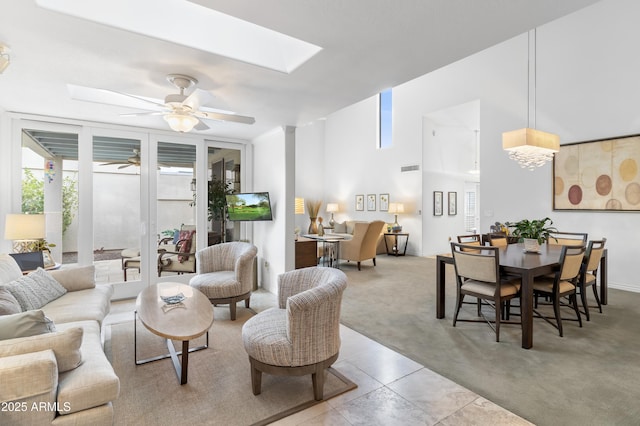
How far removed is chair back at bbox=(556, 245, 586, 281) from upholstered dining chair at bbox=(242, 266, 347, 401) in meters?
2.47

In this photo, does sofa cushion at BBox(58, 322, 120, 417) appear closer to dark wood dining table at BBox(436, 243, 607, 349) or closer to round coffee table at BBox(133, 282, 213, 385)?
round coffee table at BBox(133, 282, 213, 385)

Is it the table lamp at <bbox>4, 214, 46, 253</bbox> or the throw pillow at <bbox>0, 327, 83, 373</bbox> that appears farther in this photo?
the table lamp at <bbox>4, 214, 46, 253</bbox>

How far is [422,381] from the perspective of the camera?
2.45 metres

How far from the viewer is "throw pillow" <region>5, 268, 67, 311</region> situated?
8.32 feet

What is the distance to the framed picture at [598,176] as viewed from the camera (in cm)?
486

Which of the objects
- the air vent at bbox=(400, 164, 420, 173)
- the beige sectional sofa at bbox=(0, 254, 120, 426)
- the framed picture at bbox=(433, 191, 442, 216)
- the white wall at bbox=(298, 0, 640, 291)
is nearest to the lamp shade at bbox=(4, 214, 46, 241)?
the beige sectional sofa at bbox=(0, 254, 120, 426)

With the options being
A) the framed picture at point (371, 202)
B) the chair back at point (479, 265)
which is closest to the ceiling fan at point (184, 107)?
the chair back at point (479, 265)

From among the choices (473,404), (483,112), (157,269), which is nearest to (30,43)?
(157,269)

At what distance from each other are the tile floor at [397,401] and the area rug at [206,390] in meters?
0.11

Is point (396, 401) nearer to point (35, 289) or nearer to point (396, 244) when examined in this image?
point (35, 289)

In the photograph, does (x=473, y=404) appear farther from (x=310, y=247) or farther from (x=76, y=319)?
(x=310, y=247)

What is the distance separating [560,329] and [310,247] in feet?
11.2

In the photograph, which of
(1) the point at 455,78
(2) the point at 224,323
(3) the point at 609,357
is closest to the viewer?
(3) the point at 609,357

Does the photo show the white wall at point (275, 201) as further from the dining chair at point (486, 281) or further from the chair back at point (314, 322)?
the chair back at point (314, 322)
